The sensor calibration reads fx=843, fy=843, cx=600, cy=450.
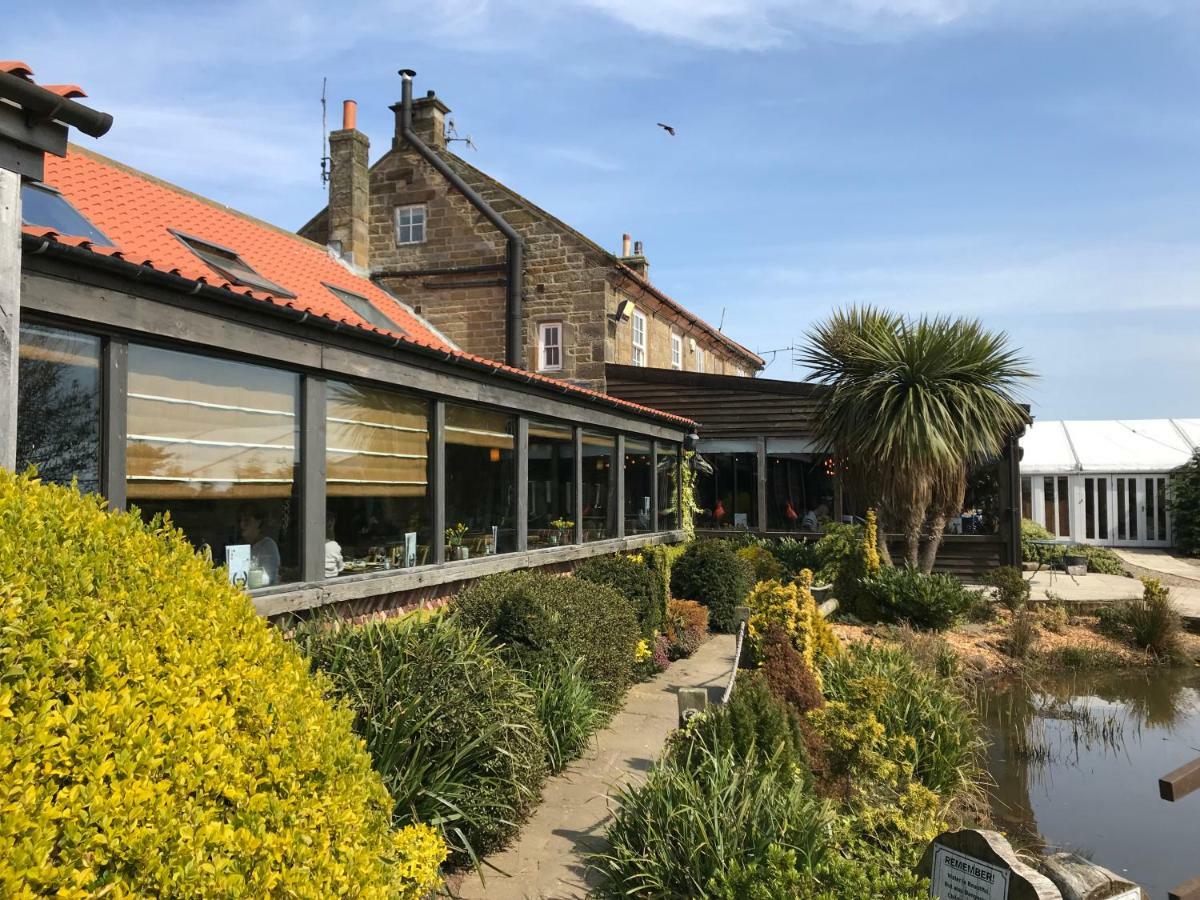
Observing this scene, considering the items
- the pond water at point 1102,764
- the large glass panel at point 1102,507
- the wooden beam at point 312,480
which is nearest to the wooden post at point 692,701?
the pond water at point 1102,764

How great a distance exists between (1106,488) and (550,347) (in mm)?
18141

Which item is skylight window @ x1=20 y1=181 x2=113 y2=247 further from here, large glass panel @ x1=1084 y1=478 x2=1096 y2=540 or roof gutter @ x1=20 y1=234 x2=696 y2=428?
large glass panel @ x1=1084 y1=478 x2=1096 y2=540

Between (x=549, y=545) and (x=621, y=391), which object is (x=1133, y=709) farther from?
(x=621, y=391)

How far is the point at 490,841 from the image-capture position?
4.64 m

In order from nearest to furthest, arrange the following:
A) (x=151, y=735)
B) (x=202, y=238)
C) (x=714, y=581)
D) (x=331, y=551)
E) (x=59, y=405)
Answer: (x=151, y=735) < (x=59, y=405) < (x=331, y=551) < (x=202, y=238) < (x=714, y=581)

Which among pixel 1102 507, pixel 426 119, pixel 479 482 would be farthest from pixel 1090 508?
pixel 479 482

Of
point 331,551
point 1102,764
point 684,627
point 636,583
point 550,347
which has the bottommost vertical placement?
point 1102,764

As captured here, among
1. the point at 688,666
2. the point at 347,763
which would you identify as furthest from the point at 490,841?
the point at 688,666

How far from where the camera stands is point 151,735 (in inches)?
78.9

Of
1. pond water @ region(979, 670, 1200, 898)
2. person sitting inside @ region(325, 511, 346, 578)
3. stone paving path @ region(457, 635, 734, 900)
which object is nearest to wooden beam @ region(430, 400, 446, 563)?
person sitting inside @ region(325, 511, 346, 578)

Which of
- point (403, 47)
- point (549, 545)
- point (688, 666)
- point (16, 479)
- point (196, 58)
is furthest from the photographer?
point (403, 47)

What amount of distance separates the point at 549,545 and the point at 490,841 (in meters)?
6.47

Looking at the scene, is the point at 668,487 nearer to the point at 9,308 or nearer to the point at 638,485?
the point at 638,485

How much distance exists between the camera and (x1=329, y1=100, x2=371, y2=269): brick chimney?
1830cm
